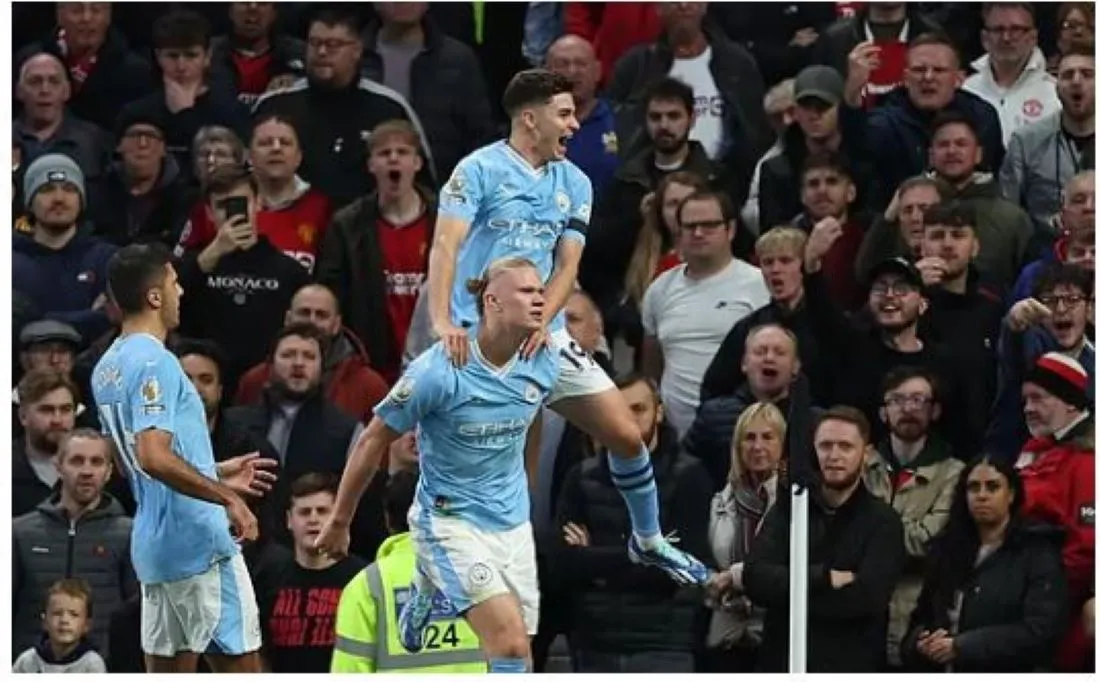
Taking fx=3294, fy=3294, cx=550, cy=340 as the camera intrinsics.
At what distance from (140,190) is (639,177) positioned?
130 inches

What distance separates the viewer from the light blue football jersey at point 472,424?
1462cm

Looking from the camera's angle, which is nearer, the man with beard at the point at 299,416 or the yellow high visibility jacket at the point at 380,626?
the yellow high visibility jacket at the point at 380,626

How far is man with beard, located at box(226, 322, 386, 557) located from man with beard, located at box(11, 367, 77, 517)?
38.8 inches

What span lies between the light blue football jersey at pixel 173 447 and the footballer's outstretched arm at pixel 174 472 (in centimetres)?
7

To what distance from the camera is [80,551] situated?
18062mm

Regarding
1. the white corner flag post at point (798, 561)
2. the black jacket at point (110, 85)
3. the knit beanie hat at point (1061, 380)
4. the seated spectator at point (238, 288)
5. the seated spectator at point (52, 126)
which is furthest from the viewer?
the black jacket at point (110, 85)

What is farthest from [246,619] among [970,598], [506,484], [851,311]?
[851,311]

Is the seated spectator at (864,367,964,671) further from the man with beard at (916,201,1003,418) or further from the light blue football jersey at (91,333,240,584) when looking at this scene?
the light blue football jersey at (91,333,240,584)

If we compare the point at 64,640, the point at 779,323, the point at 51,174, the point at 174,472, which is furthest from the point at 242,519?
the point at 51,174

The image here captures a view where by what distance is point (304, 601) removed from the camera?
680 inches

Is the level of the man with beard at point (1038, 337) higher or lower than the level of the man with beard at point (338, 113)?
lower

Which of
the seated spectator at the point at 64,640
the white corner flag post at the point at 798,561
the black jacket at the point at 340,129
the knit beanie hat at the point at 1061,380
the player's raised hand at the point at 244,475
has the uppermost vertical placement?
the black jacket at the point at 340,129

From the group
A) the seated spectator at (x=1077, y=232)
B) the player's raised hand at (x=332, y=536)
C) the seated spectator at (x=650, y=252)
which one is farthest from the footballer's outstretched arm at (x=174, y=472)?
the seated spectator at (x=1077, y=232)

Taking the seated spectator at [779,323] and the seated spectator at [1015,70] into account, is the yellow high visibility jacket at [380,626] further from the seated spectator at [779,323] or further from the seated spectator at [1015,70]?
the seated spectator at [1015,70]
